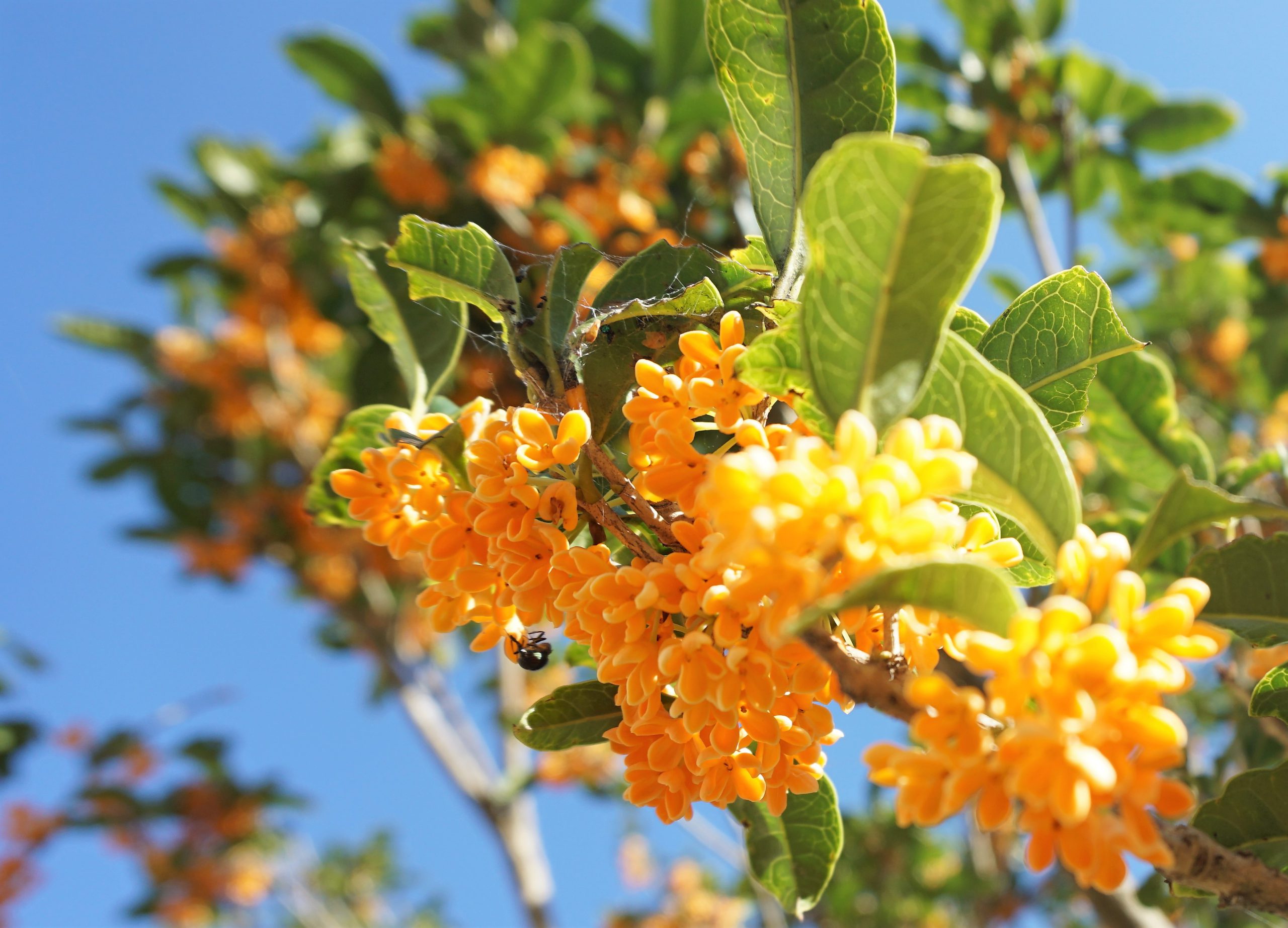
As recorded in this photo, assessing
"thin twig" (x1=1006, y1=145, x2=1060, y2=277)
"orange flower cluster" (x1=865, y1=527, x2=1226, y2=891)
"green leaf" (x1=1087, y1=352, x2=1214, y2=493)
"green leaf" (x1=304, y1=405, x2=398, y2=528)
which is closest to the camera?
"orange flower cluster" (x1=865, y1=527, x2=1226, y2=891)

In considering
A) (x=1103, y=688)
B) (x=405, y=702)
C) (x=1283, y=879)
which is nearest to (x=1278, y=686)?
(x=1283, y=879)

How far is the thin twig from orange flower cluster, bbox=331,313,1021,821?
2.35 metres

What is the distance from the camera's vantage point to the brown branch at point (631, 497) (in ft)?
3.33

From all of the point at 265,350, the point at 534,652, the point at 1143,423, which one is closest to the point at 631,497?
the point at 534,652

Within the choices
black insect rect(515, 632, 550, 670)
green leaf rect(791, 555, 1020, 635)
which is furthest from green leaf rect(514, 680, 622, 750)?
green leaf rect(791, 555, 1020, 635)

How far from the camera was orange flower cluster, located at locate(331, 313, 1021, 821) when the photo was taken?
70 centimetres

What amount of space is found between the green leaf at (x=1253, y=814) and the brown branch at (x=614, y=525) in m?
0.71

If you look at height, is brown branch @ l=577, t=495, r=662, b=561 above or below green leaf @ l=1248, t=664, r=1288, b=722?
above

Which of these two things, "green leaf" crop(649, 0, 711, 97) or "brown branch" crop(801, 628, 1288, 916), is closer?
"brown branch" crop(801, 628, 1288, 916)

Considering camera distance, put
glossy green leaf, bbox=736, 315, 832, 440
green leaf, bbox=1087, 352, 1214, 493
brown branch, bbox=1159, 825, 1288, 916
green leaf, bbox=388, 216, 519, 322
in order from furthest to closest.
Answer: green leaf, bbox=1087, 352, 1214, 493
green leaf, bbox=388, 216, 519, 322
glossy green leaf, bbox=736, 315, 832, 440
brown branch, bbox=1159, 825, 1288, 916

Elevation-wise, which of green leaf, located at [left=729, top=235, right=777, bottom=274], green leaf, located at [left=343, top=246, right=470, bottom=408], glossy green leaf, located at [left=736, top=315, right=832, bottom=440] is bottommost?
glossy green leaf, located at [left=736, top=315, right=832, bottom=440]

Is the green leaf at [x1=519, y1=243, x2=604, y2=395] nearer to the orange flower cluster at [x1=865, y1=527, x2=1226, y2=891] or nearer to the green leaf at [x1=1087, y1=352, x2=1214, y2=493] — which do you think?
the orange flower cluster at [x1=865, y1=527, x2=1226, y2=891]

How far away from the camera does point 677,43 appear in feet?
11.8

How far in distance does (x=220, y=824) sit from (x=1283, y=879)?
5.88 meters
